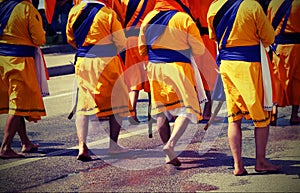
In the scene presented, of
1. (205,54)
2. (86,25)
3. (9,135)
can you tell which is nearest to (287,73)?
(205,54)

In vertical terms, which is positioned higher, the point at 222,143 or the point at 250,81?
the point at 250,81

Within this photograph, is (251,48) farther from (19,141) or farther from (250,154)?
(19,141)

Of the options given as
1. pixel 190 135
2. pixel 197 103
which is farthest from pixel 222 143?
pixel 197 103

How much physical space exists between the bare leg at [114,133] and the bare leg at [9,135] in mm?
986

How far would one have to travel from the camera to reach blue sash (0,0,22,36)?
7277 millimetres

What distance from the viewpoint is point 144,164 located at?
701 cm

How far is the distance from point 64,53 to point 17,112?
1001 cm

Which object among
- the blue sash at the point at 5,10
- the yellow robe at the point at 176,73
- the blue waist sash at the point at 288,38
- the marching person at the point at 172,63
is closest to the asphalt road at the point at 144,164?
the marching person at the point at 172,63

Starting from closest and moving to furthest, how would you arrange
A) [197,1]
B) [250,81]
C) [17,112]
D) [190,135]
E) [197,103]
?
1. [250,81]
2. [197,103]
3. [17,112]
4. [190,135]
5. [197,1]

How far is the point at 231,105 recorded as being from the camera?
6.48 meters

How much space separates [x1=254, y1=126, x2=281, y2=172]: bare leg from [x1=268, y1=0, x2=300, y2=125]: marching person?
7.29 feet

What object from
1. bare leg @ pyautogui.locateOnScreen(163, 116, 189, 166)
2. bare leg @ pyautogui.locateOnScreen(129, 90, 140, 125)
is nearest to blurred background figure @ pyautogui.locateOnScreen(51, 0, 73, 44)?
bare leg @ pyautogui.locateOnScreen(129, 90, 140, 125)

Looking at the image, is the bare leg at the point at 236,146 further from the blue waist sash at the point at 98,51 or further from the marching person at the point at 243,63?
the blue waist sash at the point at 98,51

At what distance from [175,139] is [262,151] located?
Result: 84 cm
